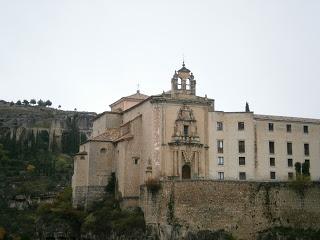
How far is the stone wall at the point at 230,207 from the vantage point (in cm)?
5591

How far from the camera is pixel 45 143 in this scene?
488 feet

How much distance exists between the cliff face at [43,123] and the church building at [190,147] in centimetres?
8138

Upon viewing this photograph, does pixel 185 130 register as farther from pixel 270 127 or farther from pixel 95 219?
pixel 95 219

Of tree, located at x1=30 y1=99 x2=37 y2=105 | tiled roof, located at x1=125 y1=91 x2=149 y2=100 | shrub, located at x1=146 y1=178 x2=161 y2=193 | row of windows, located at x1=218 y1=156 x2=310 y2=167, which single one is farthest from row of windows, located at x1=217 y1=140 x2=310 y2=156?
tree, located at x1=30 y1=99 x2=37 y2=105

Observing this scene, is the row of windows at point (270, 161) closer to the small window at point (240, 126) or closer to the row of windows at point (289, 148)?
the row of windows at point (289, 148)

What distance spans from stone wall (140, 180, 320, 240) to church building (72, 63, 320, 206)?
5.40 meters

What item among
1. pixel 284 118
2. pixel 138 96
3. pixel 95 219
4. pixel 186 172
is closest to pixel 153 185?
pixel 186 172

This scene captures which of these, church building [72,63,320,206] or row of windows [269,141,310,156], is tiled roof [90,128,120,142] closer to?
church building [72,63,320,206]

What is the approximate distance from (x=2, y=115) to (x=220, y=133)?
112107 mm

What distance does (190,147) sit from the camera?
6381 cm

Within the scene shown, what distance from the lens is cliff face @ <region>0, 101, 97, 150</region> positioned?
153m

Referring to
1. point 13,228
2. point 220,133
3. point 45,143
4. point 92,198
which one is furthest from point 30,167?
point 220,133

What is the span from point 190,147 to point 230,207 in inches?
379

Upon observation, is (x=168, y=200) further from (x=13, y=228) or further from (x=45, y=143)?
(x=45, y=143)
